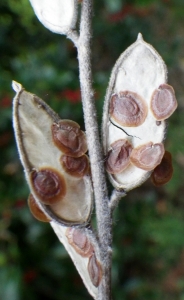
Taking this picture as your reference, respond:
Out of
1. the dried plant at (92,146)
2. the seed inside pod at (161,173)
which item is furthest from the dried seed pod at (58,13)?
the seed inside pod at (161,173)

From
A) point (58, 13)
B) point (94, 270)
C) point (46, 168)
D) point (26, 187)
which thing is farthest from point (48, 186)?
point (26, 187)

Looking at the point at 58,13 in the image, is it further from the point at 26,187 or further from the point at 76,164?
the point at 26,187

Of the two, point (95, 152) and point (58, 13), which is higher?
point (58, 13)

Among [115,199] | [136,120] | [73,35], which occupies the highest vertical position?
[73,35]

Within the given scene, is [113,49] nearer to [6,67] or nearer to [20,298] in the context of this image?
[6,67]

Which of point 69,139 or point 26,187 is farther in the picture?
point 26,187

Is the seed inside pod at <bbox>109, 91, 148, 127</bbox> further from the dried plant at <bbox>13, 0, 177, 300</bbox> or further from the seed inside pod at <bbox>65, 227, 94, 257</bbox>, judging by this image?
the seed inside pod at <bbox>65, 227, 94, 257</bbox>

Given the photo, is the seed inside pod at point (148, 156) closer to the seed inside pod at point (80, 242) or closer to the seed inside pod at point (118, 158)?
the seed inside pod at point (118, 158)
